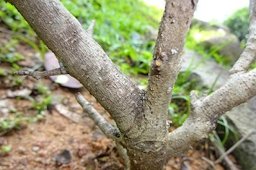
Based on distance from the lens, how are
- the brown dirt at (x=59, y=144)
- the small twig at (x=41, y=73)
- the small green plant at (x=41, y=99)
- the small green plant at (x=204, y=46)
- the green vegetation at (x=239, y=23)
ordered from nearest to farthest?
the small twig at (x=41, y=73), the brown dirt at (x=59, y=144), the small green plant at (x=41, y=99), the small green plant at (x=204, y=46), the green vegetation at (x=239, y=23)

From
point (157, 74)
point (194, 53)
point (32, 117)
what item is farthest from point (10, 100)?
point (194, 53)

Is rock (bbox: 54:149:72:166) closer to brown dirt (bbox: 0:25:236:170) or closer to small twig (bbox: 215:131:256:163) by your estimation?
brown dirt (bbox: 0:25:236:170)

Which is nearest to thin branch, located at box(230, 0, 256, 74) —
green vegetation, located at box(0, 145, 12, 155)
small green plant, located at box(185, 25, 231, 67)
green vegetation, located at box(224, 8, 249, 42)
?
green vegetation, located at box(0, 145, 12, 155)

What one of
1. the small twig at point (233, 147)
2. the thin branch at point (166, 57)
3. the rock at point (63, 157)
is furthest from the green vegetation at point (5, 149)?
the small twig at point (233, 147)

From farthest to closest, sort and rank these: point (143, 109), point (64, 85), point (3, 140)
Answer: point (64, 85), point (3, 140), point (143, 109)

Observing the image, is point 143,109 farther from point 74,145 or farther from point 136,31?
point 136,31

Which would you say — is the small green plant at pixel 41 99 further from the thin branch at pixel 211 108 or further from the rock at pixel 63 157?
the thin branch at pixel 211 108

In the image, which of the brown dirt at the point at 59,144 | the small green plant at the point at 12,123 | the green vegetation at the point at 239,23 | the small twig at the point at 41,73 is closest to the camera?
the small twig at the point at 41,73
